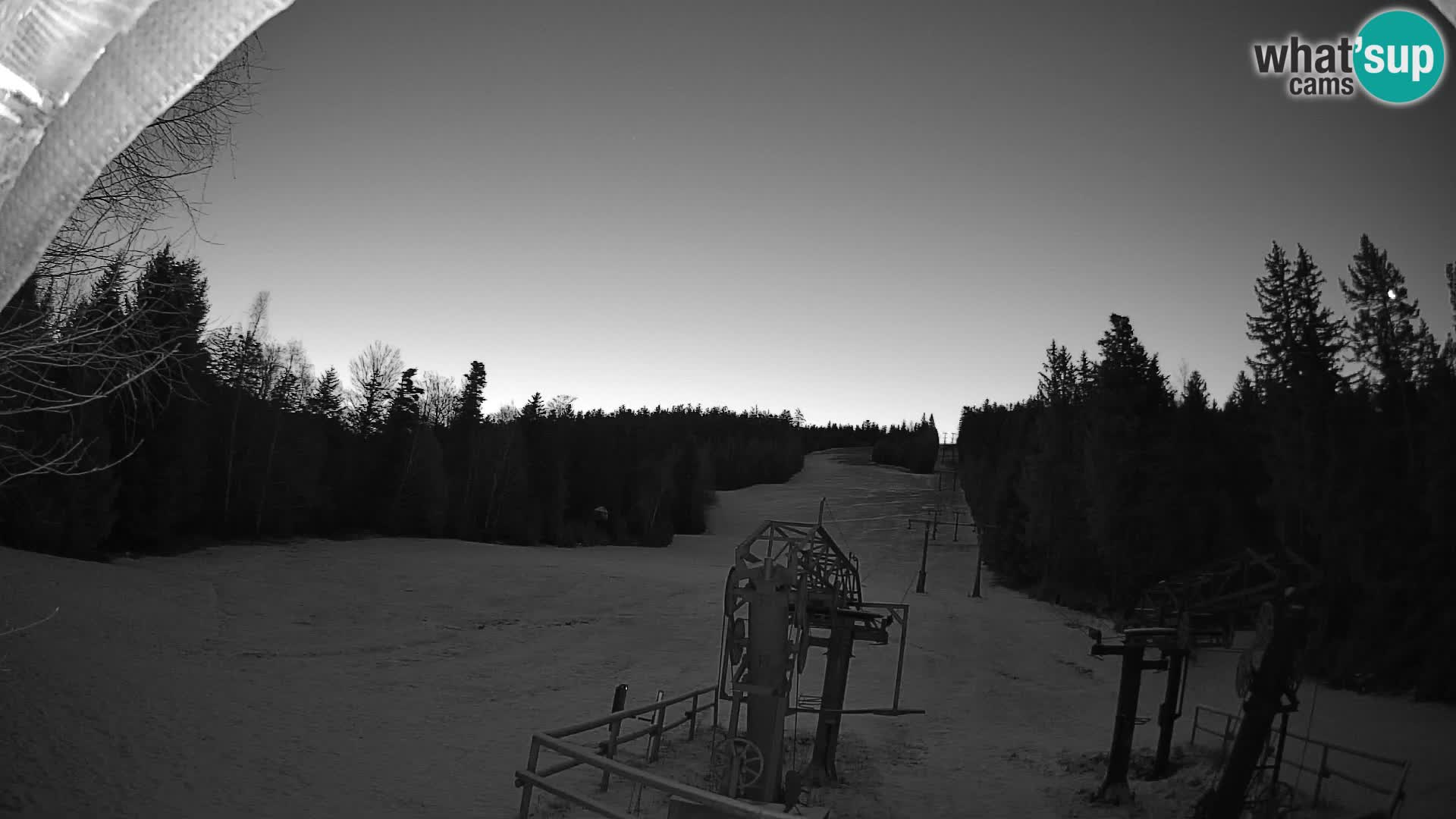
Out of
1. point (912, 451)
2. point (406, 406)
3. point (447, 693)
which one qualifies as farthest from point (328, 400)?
point (912, 451)

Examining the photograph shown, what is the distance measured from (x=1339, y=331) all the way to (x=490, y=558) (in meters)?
39.6

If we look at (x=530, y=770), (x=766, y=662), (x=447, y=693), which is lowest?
(x=447, y=693)

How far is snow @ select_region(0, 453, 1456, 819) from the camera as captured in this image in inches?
488

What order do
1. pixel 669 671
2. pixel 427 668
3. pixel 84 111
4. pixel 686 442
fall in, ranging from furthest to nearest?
pixel 686 442 → pixel 669 671 → pixel 427 668 → pixel 84 111

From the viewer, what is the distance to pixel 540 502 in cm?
5262

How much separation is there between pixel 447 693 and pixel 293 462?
2547 centimetres

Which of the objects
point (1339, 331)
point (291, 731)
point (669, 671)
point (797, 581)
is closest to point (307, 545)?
point (669, 671)

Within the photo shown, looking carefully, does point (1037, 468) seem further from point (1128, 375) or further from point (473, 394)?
point (473, 394)

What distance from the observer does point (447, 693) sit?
62.2ft

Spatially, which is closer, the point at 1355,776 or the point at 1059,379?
the point at 1355,776

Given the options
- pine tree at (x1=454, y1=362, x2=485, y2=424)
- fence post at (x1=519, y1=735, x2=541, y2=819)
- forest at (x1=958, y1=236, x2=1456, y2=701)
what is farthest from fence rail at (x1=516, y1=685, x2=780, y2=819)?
pine tree at (x1=454, y1=362, x2=485, y2=424)

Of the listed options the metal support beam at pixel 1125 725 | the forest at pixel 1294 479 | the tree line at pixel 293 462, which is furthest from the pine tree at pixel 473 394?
the metal support beam at pixel 1125 725

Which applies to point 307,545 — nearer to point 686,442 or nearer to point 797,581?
point 797,581

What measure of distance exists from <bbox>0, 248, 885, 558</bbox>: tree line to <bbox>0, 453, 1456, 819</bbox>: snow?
2714mm
